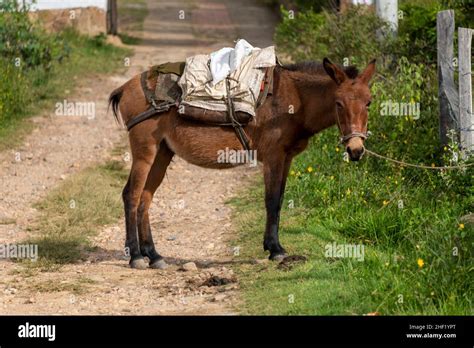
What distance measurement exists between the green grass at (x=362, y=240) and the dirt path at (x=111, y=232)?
0.37 meters

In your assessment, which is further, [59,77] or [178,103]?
[59,77]

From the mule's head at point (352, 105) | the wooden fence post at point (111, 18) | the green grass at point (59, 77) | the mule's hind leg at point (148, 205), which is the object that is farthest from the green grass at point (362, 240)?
the wooden fence post at point (111, 18)

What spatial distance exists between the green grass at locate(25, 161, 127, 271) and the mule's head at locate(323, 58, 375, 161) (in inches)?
121

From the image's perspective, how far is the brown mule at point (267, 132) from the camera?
9.44 meters

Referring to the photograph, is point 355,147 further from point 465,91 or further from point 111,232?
point 111,232

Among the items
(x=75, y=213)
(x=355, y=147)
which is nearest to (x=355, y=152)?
(x=355, y=147)

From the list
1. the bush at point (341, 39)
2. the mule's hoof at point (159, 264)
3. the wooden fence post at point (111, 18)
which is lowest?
the mule's hoof at point (159, 264)

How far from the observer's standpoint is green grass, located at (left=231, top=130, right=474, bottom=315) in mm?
8133

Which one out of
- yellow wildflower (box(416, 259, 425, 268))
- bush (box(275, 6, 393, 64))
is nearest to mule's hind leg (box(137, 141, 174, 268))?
yellow wildflower (box(416, 259, 425, 268))

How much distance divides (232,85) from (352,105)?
4.09 ft

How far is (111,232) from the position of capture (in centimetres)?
1158

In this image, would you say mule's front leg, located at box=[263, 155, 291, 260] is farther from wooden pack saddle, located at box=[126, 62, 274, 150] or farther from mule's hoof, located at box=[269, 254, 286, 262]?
wooden pack saddle, located at box=[126, 62, 274, 150]

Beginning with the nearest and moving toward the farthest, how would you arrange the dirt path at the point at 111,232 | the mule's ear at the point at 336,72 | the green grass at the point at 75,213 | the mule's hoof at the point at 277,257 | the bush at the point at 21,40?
the dirt path at the point at 111,232 → the mule's ear at the point at 336,72 → the mule's hoof at the point at 277,257 → the green grass at the point at 75,213 → the bush at the point at 21,40

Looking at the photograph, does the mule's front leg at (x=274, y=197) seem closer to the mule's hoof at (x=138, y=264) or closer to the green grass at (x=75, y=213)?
the mule's hoof at (x=138, y=264)
